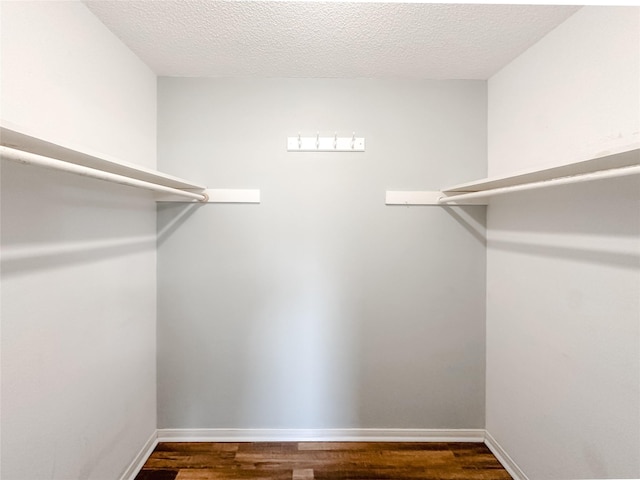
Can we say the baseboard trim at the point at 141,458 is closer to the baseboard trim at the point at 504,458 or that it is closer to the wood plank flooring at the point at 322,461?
the wood plank flooring at the point at 322,461

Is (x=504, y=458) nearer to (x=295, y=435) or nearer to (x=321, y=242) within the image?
(x=295, y=435)

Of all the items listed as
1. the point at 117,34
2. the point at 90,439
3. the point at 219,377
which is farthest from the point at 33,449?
the point at 117,34

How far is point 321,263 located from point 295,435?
109cm

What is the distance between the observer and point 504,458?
1580mm

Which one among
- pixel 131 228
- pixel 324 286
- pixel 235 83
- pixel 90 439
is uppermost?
pixel 235 83

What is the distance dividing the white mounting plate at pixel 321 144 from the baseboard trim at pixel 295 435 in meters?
1.76

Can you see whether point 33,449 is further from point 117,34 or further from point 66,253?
point 117,34

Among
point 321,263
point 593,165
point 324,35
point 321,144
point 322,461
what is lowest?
point 322,461

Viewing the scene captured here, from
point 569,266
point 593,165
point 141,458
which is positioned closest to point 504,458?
point 569,266

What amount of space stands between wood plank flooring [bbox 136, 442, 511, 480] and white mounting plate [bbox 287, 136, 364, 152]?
1.82 meters

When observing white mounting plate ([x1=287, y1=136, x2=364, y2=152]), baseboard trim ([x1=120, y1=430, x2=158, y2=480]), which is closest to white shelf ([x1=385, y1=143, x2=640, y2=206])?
white mounting plate ([x1=287, y1=136, x2=364, y2=152])

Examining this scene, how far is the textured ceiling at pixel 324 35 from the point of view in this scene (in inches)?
47.0

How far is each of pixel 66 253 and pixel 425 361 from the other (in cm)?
196

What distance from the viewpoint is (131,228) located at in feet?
4.91
